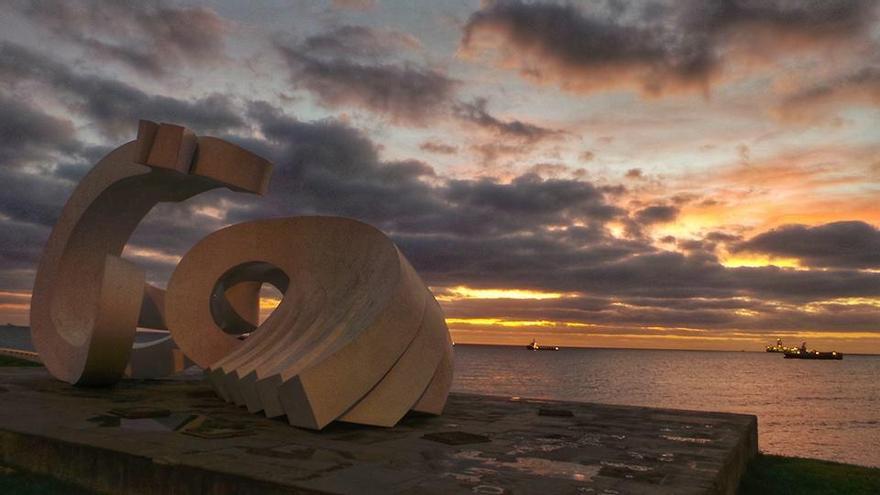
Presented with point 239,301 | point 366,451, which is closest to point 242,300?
point 239,301

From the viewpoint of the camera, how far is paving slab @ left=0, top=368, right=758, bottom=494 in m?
8.18

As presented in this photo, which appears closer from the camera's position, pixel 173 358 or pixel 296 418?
pixel 296 418

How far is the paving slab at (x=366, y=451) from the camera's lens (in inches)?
322

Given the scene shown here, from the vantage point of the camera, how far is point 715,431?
13633 millimetres

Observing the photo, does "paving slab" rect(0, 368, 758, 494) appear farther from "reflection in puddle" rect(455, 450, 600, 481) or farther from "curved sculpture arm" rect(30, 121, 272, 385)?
"curved sculpture arm" rect(30, 121, 272, 385)

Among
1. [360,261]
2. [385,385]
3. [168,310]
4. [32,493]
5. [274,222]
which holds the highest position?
[274,222]

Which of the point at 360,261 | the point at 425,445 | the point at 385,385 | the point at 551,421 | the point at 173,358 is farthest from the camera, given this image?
the point at 173,358

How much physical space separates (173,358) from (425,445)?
1594cm

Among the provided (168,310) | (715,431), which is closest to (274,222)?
(168,310)

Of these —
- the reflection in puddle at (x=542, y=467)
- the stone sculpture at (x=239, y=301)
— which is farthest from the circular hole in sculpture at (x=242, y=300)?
the reflection in puddle at (x=542, y=467)

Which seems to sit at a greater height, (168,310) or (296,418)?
(168,310)

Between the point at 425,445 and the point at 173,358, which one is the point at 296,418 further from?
the point at 173,358

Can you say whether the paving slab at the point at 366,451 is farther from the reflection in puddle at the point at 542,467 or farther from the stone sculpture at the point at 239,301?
the stone sculpture at the point at 239,301

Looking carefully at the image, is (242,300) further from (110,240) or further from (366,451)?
(366,451)
